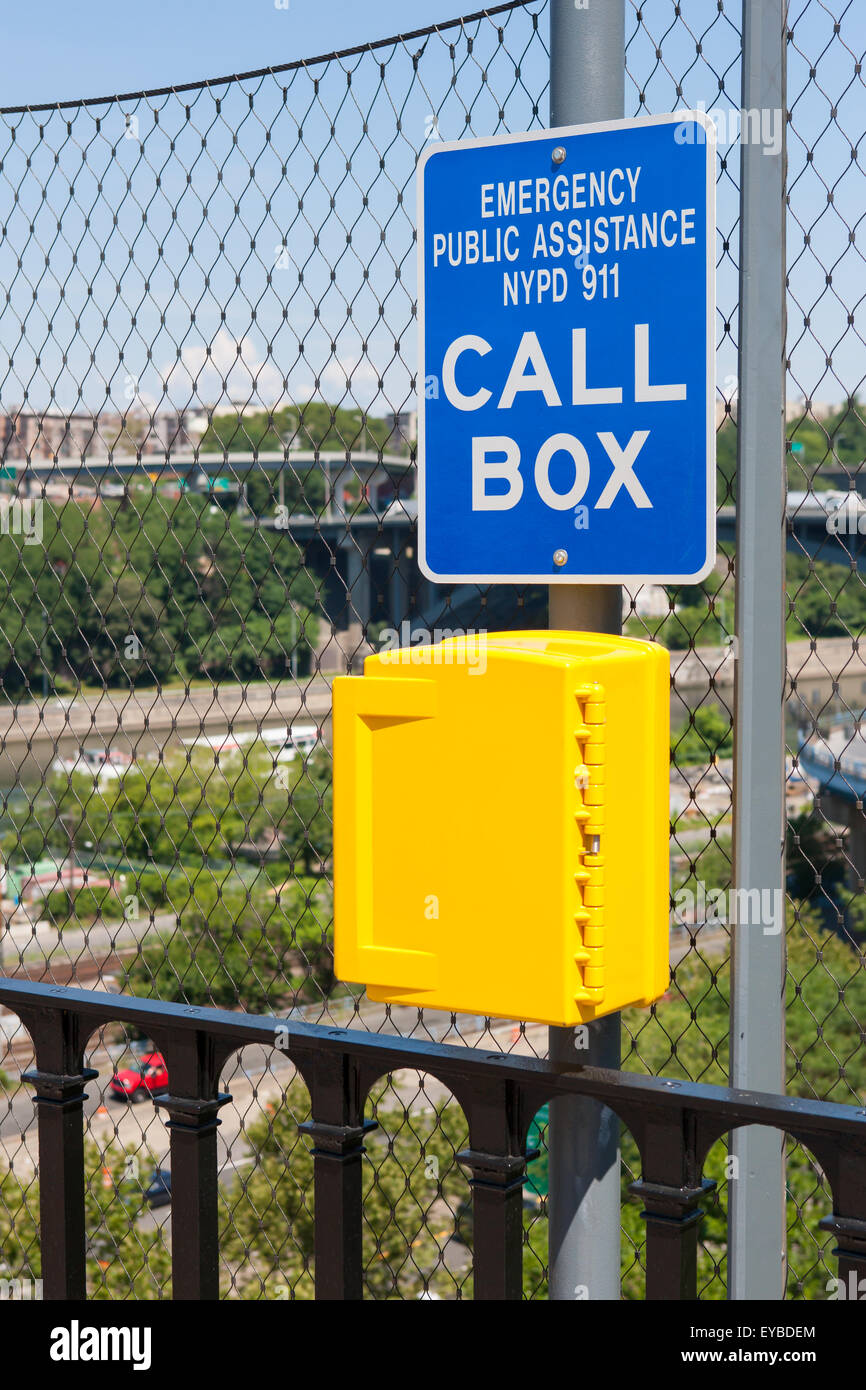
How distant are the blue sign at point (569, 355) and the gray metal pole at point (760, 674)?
739 mm

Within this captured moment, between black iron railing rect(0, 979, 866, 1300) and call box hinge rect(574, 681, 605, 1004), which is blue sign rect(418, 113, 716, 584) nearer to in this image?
call box hinge rect(574, 681, 605, 1004)

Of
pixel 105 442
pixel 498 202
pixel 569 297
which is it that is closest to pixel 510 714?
pixel 569 297

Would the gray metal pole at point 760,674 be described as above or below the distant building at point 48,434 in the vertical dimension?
below

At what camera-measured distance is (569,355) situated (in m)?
1.98

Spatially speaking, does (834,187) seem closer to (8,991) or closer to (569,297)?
(569,297)

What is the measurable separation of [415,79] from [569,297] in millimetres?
1327

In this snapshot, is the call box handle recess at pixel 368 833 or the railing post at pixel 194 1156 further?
the railing post at pixel 194 1156

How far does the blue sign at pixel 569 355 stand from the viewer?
190 centimetres

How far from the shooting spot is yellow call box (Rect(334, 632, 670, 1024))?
1778 millimetres

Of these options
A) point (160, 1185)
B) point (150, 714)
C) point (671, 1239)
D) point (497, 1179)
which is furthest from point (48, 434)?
point (160, 1185)

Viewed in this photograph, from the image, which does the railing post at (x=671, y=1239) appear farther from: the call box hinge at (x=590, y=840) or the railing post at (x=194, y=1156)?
the railing post at (x=194, y=1156)

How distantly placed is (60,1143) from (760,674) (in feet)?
4.84

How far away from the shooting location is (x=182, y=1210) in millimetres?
2064

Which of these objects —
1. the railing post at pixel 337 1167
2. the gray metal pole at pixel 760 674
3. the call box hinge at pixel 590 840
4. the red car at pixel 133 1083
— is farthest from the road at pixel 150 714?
the call box hinge at pixel 590 840
